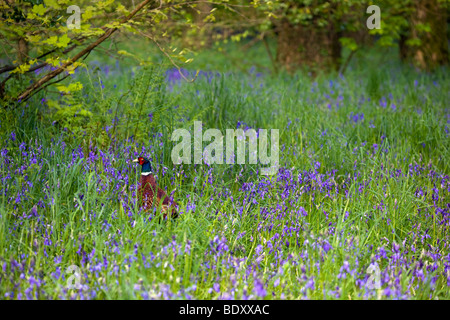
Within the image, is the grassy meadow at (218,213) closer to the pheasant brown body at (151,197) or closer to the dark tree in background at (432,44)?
the pheasant brown body at (151,197)

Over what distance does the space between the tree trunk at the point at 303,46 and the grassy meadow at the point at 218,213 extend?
167 inches

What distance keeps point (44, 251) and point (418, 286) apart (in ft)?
6.98

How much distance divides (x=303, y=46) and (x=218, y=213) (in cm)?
705

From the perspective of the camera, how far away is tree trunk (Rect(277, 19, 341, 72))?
9.56 meters

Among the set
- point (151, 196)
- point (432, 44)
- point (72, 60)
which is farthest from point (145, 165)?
point (432, 44)

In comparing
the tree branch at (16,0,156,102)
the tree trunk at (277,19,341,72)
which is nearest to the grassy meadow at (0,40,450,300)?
the tree branch at (16,0,156,102)

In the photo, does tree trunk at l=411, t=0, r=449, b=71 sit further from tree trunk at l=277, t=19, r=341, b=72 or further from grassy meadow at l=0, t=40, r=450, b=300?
grassy meadow at l=0, t=40, r=450, b=300

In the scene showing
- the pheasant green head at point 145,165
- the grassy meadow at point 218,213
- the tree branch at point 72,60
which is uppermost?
the tree branch at point 72,60

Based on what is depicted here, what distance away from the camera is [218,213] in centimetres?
333

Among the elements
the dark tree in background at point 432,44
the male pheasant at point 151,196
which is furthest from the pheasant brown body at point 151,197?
the dark tree in background at point 432,44

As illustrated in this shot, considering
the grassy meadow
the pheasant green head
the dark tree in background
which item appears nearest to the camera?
the grassy meadow

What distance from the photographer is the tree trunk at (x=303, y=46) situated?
9.56m

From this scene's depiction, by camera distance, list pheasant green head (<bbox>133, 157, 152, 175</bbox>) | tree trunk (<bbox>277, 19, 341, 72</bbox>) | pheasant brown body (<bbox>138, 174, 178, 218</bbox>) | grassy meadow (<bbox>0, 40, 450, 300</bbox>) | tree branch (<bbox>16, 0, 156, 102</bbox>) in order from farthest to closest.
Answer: tree trunk (<bbox>277, 19, 341, 72</bbox>) < tree branch (<bbox>16, 0, 156, 102</bbox>) < pheasant green head (<bbox>133, 157, 152, 175</bbox>) < pheasant brown body (<bbox>138, 174, 178, 218</bbox>) < grassy meadow (<bbox>0, 40, 450, 300</bbox>)

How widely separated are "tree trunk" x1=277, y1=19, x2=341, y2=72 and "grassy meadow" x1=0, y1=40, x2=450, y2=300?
4.23 meters
